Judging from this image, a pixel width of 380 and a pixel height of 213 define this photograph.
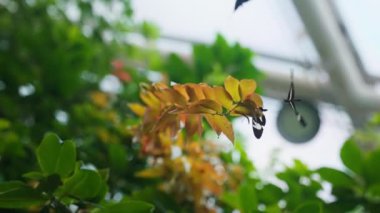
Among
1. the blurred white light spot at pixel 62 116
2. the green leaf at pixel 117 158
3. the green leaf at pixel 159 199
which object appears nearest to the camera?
the green leaf at pixel 159 199

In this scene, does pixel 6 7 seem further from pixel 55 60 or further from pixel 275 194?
pixel 275 194

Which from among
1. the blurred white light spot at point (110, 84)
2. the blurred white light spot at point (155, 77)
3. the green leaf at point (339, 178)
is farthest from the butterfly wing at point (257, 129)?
the blurred white light spot at point (110, 84)

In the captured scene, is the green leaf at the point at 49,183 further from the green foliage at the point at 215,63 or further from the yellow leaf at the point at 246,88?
the green foliage at the point at 215,63

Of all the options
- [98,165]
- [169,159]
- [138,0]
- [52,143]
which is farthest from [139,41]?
[52,143]

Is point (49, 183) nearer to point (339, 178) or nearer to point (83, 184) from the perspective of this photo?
point (83, 184)

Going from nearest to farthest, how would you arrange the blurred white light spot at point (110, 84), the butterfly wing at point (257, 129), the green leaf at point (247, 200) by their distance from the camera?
the butterfly wing at point (257, 129) → the green leaf at point (247, 200) → the blurred white light spot at point (110, 84)
